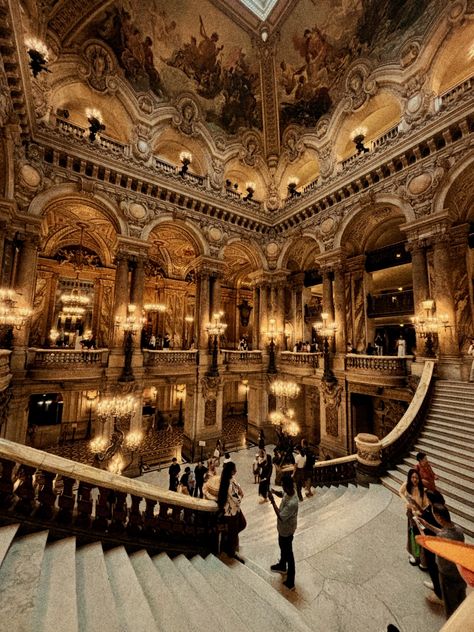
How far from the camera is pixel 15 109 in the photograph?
7996mm

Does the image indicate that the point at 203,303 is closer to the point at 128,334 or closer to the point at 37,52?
the point at 128,334

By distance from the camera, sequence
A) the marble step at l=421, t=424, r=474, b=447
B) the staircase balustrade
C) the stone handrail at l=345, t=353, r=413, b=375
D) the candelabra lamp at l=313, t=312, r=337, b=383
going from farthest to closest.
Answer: the candelabra lamp at l=313, t=312, r=337, b=383 < the stone handrail at l=345, t=353, r=413, b=375 < the marble step at l=421, t=424, r=474, b=447 < the staircase balustrade

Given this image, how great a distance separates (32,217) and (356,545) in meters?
12.7

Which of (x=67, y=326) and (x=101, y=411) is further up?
(x=67, y=326)

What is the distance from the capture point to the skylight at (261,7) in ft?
40.6

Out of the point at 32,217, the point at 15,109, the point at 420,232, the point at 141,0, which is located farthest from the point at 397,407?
the point at 141,0

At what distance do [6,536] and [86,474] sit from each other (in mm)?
719

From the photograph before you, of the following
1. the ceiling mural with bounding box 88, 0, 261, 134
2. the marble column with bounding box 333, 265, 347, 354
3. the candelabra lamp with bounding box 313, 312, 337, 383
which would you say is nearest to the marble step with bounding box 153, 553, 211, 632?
the candelabra lamp with bounding box 313, 312, 337, 383

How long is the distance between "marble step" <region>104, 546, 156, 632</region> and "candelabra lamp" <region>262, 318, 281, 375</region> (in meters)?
12.0

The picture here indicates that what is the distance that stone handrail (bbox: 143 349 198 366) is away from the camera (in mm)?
11615

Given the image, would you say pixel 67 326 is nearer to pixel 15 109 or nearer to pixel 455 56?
pixel 15 109

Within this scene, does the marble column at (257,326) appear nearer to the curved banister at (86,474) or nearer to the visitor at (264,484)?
the visitor at (264,484)

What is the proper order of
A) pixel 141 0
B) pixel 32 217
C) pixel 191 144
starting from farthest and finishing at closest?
pixel 191 144 < pixel 141 0 < pixel 32 217

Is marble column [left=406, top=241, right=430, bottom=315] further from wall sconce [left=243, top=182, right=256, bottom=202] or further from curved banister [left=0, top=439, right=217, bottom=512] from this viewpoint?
curved banister [left=0, top=439, right=217, bottom=512]
